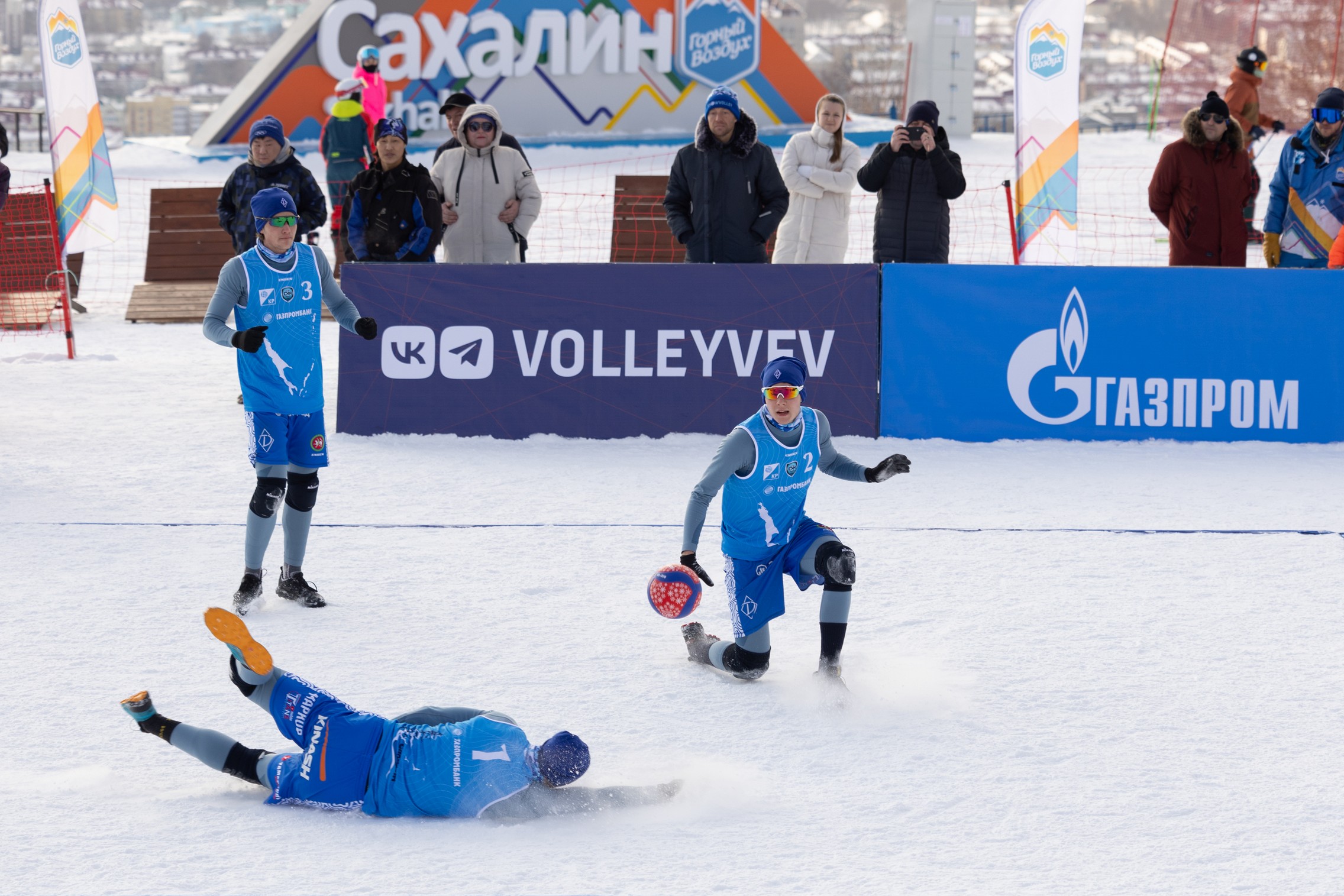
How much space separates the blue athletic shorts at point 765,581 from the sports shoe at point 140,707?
7.38 ft

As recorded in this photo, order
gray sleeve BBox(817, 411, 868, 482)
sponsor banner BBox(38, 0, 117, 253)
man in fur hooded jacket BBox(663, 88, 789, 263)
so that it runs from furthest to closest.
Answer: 1. sponsor banner BBox(38, 0, 117, 253)
2. man in fur hooded jacket BBox(663, 88, 789, 263)
3. gray sleeve BBox(817, 411, 868, 482)

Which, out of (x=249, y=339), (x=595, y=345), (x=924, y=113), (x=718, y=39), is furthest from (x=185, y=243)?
(x=718, y=39)

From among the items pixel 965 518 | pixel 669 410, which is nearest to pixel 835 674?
pixel 965 518

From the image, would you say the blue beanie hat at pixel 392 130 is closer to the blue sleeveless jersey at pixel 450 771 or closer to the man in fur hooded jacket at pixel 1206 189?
the man in fur hooded jacket at pixel 1206 189

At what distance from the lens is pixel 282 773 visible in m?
4.53

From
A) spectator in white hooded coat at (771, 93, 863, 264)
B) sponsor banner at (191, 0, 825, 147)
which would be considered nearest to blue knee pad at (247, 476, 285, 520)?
spectator in white hooded coat at (771, 93, 863, 264)

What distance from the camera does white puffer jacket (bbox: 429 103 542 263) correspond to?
10.5 m

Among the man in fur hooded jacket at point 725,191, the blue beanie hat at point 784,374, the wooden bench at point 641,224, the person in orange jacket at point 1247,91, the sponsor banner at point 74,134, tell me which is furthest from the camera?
the person in orange jacket at point 1247,91

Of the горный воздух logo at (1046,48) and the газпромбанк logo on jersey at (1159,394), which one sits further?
the горный воздух logo at (1046,48)

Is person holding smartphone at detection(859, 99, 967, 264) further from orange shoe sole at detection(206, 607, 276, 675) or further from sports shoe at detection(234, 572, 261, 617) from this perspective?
orange shoe sole at detection(206, 607, 276, 675)

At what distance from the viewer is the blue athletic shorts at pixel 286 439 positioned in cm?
669

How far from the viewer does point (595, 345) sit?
10.3m

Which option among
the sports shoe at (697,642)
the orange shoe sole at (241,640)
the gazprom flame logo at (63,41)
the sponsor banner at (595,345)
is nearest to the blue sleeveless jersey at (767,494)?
the sports shoe at (697,642)

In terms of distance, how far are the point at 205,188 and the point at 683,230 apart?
285 inches
